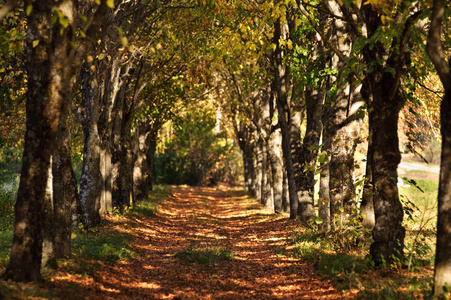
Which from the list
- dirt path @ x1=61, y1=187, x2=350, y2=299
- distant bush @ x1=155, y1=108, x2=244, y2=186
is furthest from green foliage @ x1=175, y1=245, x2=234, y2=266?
distant bush @ x1=155, y1=108, x2=244, y2=186

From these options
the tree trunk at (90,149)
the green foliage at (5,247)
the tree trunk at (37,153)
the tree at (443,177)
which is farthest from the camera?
the tree trunk at (90,149)

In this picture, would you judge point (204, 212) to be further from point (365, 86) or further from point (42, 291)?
point (42, 291)

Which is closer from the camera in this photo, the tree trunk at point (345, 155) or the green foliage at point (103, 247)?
the green foliage at point (103, 247)

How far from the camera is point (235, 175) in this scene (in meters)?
65.5

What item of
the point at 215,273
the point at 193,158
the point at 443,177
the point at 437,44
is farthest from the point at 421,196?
the point at 193,158

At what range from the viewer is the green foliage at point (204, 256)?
11242 mm

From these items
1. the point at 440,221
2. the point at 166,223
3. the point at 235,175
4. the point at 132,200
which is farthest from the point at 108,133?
the point at 235,175

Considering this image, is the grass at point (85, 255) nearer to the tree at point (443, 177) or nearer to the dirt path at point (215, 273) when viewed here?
the dirt path at point (215, 273)

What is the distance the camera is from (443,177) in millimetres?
6480

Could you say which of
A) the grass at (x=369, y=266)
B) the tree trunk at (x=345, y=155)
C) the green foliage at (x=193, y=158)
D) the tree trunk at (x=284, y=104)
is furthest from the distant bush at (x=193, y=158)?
the grass at (x=369, y=266)

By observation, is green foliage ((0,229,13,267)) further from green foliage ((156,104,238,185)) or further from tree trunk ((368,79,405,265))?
green foliage ((156,104,238,185))

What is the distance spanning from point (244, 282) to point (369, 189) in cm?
339

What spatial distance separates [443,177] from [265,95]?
18633mm

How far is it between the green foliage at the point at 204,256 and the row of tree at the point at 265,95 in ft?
9.20
